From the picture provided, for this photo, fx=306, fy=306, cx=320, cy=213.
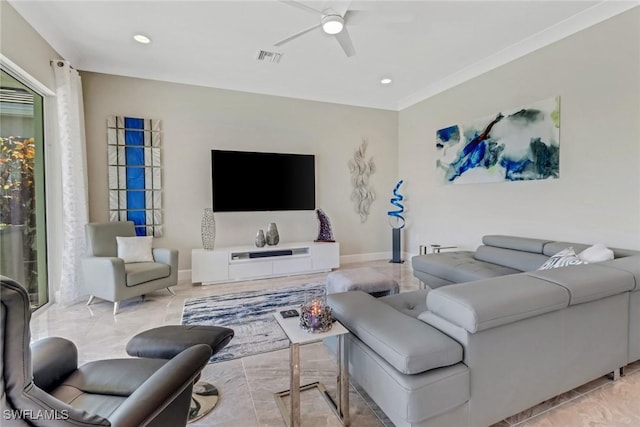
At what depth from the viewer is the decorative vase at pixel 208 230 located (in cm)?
425

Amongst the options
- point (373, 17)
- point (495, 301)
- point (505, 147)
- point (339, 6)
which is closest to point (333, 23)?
point (339, 6)

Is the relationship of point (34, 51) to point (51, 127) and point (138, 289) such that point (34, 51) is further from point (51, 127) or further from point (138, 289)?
point (138, 289)

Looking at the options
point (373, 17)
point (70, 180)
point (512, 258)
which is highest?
point (373, 17)

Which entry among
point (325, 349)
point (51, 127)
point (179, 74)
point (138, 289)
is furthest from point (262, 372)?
point (179, 74)

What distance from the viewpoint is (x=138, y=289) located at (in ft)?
10.8

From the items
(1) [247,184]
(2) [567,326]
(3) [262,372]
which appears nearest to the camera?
(2) [567,326]

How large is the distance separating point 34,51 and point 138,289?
251cm

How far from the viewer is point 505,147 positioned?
147 inches

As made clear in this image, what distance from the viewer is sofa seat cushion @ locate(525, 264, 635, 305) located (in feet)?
5.27

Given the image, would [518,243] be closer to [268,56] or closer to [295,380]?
[295,380]

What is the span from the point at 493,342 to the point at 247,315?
2.29 m

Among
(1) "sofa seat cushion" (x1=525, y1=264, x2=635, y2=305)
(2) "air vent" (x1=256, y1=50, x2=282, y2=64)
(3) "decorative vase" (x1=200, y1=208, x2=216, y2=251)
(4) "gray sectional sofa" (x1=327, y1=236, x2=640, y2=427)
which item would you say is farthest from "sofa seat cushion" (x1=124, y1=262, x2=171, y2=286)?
(1) "sofa seat cushion" (x1=525, y1=264, x2=635, y2=305)

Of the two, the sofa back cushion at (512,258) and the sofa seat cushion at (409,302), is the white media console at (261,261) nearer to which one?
the sofa back cushion at (512,258)
